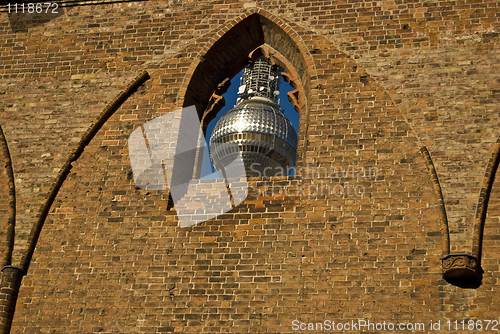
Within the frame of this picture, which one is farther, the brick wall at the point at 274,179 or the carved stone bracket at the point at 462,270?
the brick wall at the point at 274,179

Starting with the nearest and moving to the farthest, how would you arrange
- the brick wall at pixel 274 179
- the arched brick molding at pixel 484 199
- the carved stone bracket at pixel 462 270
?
the carved stone bracket at pixel 462 270
the arched brick molding at pixel 484 199
the brick wall at pixel 274 179

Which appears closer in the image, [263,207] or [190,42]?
[263,207]

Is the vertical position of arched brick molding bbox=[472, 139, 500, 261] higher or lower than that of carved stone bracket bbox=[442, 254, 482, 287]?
higher

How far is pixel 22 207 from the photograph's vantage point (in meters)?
8.15

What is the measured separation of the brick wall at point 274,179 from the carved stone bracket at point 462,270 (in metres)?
0.10

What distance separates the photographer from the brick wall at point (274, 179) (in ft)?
23.2

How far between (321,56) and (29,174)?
4.05 meters

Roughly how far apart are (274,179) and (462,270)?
2.37 m

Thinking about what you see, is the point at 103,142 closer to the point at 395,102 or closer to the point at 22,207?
the point at 22,207

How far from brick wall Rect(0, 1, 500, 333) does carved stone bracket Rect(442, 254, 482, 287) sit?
0.33ft

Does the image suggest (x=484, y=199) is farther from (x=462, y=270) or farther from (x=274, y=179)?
(x=274, y=179)

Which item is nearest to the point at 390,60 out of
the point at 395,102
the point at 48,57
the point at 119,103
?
the point at 395,102

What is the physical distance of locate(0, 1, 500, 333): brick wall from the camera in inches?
279

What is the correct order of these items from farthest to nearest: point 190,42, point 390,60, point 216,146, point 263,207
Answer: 1. point 216,146
2. point 190,42
3. point 390,60
4. point 263,207
